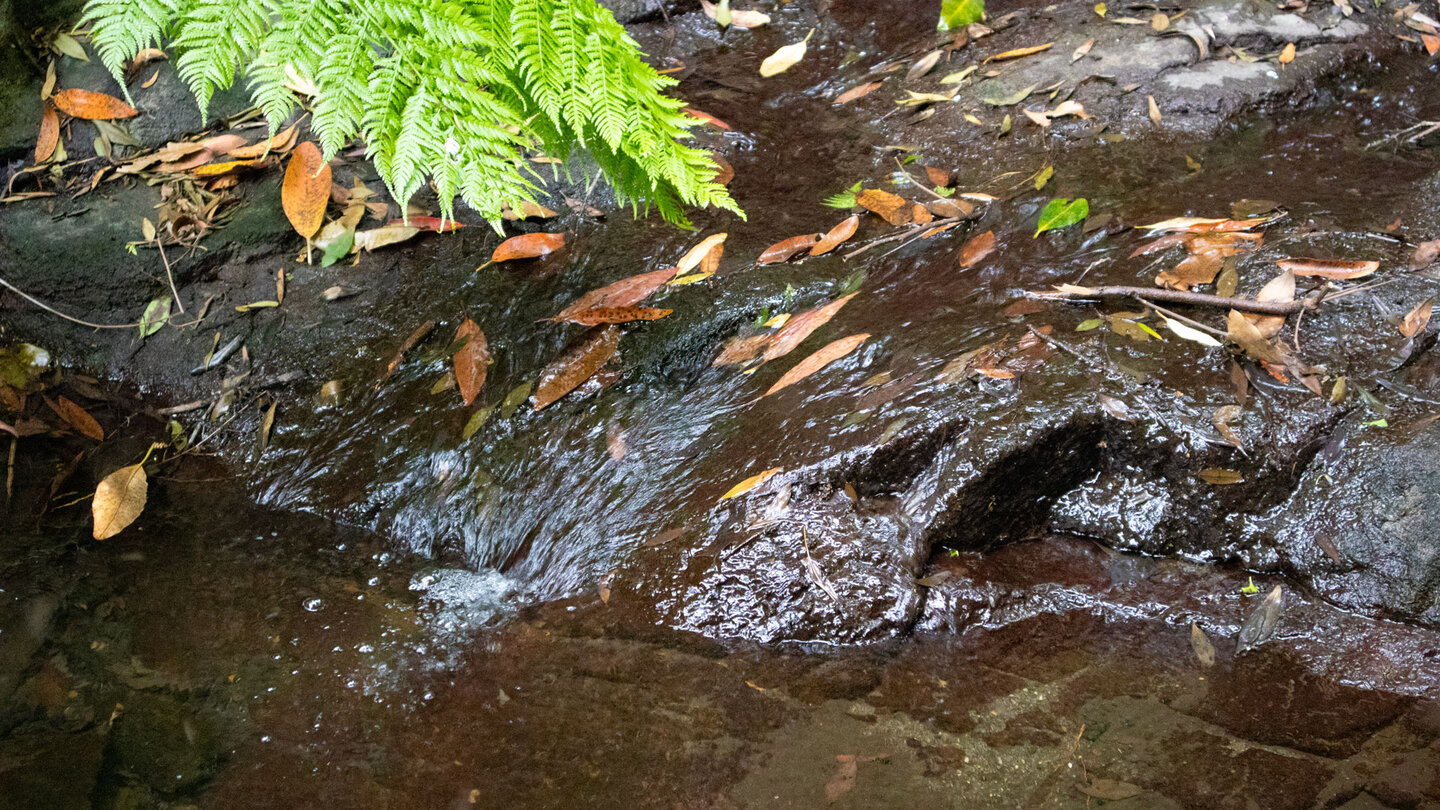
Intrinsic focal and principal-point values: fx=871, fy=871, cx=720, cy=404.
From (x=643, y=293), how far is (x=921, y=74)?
88.0 inches

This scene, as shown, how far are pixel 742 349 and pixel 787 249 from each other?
20.5 inches

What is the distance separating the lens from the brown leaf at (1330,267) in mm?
2467

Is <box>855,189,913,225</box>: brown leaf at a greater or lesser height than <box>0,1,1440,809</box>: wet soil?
greater

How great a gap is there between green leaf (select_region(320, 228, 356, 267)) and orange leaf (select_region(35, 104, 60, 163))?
5.11 feet

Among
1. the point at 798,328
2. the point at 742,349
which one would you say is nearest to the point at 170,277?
the point at 742,349

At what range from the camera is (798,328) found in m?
2.80

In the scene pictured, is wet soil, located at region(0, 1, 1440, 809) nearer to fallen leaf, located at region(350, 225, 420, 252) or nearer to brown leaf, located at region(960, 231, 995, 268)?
brown leaf, located at region(960, 231, 995, 268)

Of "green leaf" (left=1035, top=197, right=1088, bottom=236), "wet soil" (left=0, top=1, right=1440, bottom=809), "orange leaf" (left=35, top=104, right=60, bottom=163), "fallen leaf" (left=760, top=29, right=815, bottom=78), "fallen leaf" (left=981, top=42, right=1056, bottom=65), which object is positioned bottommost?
"wet soil" (left=0, top=1, right=1440, bottom=809)

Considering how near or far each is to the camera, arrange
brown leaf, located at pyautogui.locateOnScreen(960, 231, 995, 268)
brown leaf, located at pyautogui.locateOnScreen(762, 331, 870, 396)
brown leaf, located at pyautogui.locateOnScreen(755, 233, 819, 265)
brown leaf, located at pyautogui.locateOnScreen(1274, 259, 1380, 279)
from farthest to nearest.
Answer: brown leaf, located at pyautogui.locateOnScreen(755, 233, 819, 265) → brown leaf, located at pyautogui.locateOnScreen(960, 231, 995, 268) → brown leaf, located at pyautogui.locateOnScreen(762, 331, 870, 396) → brown leaf, located at pyautogui.locateOnScreen(1274, 259, 1380, 279)

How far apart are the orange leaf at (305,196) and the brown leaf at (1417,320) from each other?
3.75m

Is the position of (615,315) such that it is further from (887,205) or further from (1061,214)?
(1061,214)

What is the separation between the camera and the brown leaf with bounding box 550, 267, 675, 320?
3.10 metres

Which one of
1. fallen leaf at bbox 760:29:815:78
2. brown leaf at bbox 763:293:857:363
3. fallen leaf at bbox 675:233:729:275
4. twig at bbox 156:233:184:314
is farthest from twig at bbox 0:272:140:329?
fallen leaf at bbox 760:29:815:78

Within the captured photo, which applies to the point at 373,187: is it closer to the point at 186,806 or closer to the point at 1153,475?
the point at 186,806
